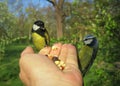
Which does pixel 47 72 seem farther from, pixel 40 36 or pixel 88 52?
pixel 40 36

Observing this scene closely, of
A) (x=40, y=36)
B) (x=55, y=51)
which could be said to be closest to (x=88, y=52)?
(x=40, y=36)

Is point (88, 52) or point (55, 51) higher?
point (55, 51)

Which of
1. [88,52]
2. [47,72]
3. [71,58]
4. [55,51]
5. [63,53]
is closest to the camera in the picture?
[47,72]

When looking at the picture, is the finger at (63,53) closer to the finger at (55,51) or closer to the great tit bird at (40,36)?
the finger at (55,51)

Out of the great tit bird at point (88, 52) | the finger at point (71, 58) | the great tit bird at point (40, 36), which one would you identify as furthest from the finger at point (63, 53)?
the great tit bird at point (40, 36)

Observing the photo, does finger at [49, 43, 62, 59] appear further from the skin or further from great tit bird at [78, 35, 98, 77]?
great tit bird at [78, 35, 98, 77]

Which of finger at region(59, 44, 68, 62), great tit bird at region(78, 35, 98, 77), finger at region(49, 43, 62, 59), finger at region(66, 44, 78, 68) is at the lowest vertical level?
great tit bird at region(78, 35, 98, 77)

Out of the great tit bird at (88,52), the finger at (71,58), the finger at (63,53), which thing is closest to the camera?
the finger at (71,58)

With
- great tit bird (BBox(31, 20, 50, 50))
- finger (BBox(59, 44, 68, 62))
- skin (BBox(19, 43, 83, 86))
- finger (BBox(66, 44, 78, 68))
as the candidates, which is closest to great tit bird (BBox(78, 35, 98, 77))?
great tit bird (BBox(31, 20, 50, 50))

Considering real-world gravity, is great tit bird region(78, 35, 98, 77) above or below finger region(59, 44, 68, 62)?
below

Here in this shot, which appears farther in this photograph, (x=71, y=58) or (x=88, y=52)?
(x=88, y=52)

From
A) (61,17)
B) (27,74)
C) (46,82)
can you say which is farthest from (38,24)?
(61,17)
